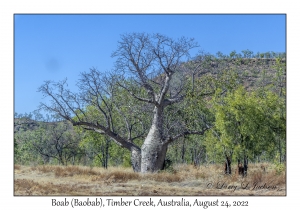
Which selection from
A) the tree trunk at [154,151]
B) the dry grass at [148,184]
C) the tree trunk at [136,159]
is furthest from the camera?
the tree trunk at [136,159]

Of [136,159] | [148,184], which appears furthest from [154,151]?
[148,184]

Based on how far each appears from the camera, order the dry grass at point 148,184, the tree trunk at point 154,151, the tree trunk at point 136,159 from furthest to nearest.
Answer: the tree trunk at point 136,159, the tree trunk at point 154,151, the dry grass at point 148,184

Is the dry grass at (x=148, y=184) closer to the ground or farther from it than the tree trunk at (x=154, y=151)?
closer to the ground

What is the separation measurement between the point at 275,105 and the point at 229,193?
20.6 ft

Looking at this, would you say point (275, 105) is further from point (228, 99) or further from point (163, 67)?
point (163, 67)

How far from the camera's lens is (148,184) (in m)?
12.8

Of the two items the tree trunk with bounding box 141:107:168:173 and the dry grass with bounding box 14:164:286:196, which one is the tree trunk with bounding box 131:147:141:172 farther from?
the dry grass with bounding box 14:164:286:196

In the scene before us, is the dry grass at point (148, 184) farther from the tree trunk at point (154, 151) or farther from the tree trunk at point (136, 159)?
the tree trunk at point (136, 159)

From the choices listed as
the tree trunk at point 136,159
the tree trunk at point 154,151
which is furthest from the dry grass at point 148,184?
the tree trunk at point 136,159

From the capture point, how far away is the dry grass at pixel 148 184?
11.1 meters

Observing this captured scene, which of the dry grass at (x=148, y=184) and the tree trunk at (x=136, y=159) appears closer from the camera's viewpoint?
the dry grass at (x=148, y=184)

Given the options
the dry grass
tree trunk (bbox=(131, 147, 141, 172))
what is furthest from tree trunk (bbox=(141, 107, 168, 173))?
the dry grass
